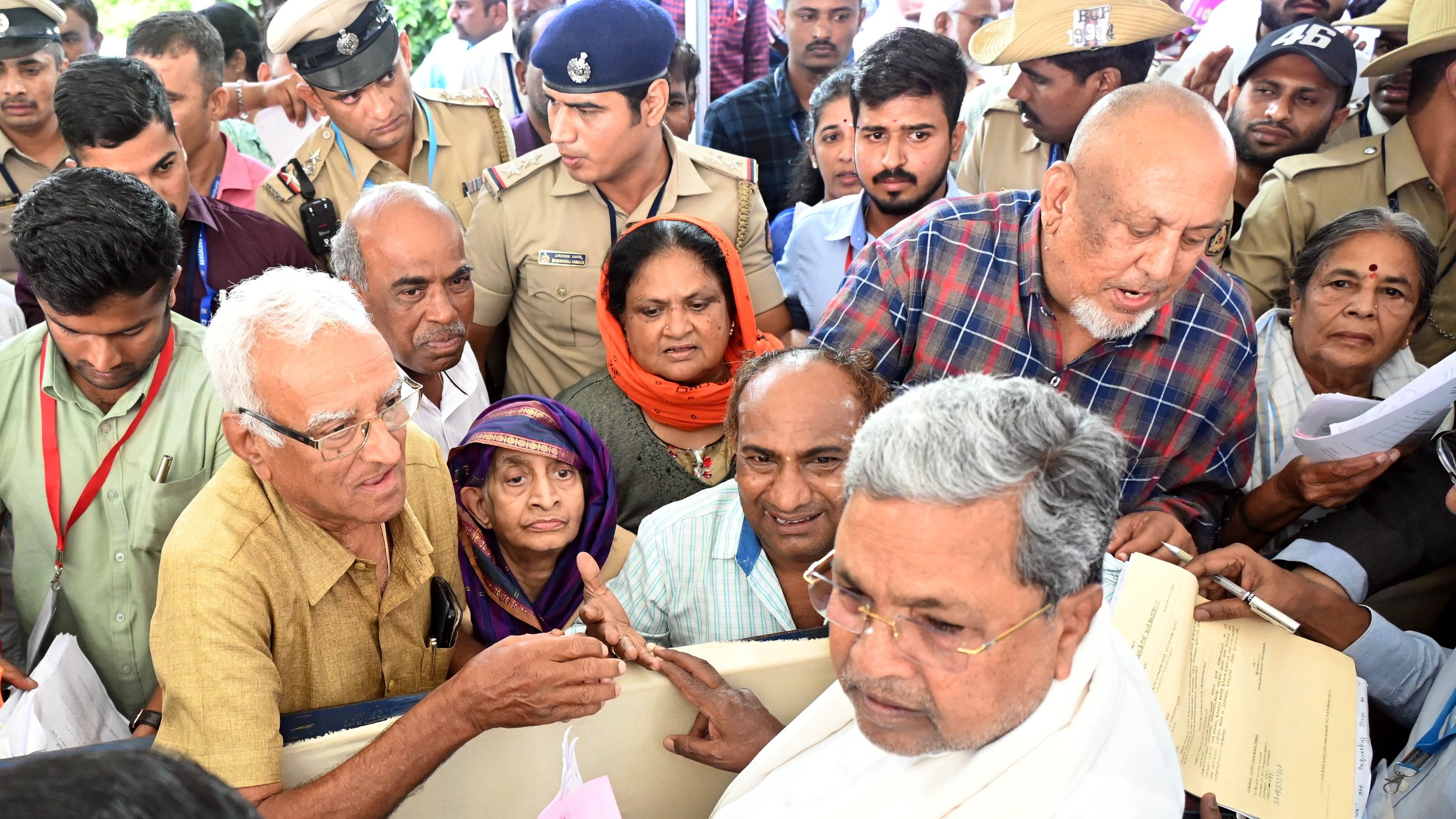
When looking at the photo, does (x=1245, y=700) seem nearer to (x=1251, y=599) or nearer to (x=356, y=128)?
(x=1251, y=599)

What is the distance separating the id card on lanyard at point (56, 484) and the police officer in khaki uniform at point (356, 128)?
1339 mm

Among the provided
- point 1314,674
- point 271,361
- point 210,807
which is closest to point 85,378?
point 271,361

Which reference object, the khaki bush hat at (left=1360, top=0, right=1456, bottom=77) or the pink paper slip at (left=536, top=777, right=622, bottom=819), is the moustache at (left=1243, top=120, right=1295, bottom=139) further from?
the pink paper slip at (left=536, top=777, right=622, bottom=819)

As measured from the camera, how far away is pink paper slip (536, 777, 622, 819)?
1.94m

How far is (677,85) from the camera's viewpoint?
490 centimetres

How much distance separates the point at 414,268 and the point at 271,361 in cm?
115

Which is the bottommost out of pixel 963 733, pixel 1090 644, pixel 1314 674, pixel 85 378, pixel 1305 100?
pixel 1314 674

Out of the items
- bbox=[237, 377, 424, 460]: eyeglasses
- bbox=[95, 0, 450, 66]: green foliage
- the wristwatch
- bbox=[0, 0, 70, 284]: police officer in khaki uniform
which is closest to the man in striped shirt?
bbox=[237, 377, 424, 460]: eyeglasses

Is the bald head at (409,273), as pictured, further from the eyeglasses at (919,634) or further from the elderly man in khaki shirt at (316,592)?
the eyeglasses at (919,634)

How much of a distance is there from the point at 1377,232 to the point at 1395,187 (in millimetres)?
581

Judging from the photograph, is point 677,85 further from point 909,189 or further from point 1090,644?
point 1090,644

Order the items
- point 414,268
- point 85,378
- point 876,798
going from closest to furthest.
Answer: point 876,798, point 85,378, point 414,268

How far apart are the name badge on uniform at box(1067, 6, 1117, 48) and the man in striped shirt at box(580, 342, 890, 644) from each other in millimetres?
1939

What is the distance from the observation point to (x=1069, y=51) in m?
3.81
